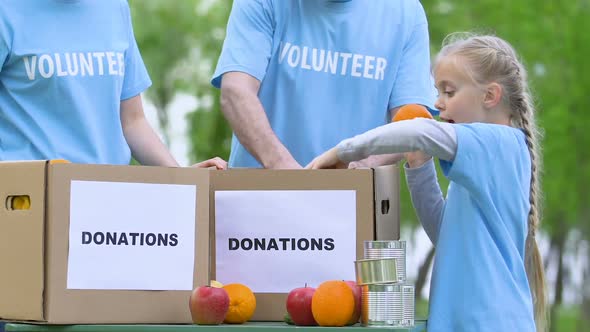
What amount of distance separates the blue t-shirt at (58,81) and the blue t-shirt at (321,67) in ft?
1.64

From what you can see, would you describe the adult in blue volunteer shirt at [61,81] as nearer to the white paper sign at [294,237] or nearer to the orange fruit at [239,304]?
the white paper sign at [294,237]

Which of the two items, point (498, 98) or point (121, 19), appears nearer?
point (498, 98)

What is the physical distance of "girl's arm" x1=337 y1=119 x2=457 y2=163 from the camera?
313 centimetres

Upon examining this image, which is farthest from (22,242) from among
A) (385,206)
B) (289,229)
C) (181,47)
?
(181,47)

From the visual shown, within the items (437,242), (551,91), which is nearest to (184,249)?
(437,242)

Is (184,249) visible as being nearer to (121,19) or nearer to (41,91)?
(41,91)

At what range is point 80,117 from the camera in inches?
148

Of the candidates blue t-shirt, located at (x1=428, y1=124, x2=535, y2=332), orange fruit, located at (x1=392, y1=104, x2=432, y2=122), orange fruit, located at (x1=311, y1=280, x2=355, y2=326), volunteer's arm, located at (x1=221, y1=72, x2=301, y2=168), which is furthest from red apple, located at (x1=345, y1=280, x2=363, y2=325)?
volunteer's arm, located at (x1=221, y1=72, x2=301, y2=168)

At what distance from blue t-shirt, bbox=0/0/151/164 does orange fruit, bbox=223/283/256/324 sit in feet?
2.68

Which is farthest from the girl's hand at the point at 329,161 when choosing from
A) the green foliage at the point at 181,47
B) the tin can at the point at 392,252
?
the green foliage at the point at 181,47

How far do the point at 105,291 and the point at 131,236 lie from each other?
16 cm

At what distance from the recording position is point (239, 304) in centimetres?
319

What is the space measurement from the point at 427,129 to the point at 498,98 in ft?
1.49

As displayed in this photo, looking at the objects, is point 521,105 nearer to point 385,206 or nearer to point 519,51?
point 385,206
